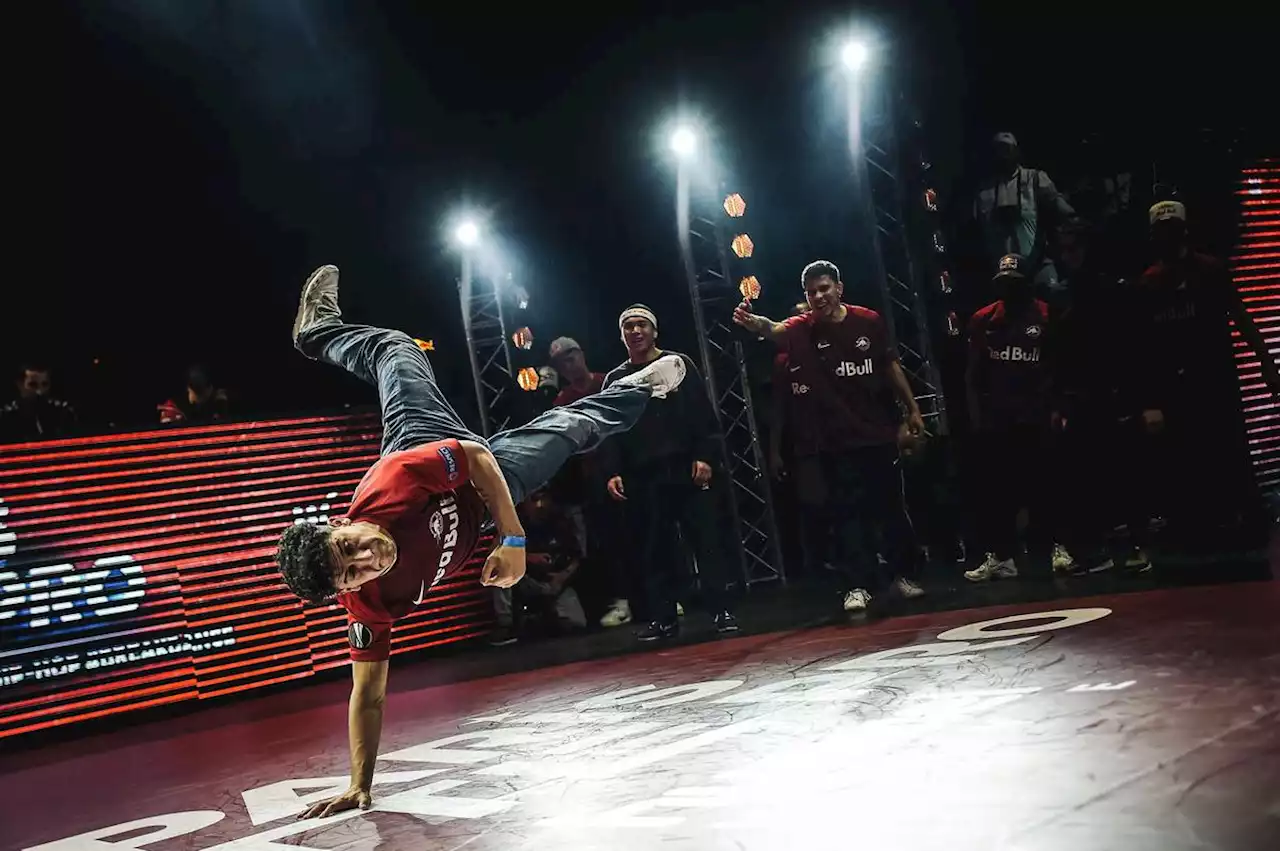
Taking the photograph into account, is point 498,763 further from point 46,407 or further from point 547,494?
point 46,407

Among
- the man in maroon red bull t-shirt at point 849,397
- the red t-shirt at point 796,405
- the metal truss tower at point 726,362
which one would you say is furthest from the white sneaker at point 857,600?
the metal truss tower at point 726,362

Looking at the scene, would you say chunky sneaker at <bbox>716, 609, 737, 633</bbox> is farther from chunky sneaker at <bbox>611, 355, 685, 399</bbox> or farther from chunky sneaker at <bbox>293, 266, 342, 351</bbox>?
chunky sneaker at <bbox>293, 266, 342, 351</bbox>

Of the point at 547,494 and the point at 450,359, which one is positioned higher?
the point at 450,359

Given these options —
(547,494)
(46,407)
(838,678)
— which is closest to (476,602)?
(547,494)

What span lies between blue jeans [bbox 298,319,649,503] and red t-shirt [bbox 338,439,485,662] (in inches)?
19.8

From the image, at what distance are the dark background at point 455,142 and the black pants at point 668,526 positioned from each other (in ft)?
12.3

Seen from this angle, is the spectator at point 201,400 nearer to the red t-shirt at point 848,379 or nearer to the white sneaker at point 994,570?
the red t-shirt at point 848,379

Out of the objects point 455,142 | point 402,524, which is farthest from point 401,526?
point 455,142

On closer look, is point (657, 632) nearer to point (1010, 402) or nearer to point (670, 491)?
point (670, 491)

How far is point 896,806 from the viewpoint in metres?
2.23

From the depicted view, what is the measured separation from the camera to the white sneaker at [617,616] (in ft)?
25.0

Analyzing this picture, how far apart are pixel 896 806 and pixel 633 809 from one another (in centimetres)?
69

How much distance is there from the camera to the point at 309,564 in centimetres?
275

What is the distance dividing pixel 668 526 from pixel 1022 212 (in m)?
3.51
